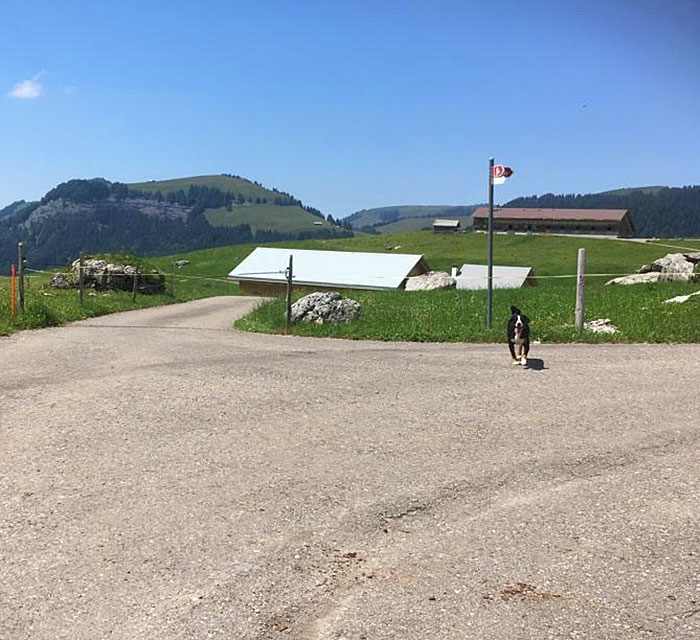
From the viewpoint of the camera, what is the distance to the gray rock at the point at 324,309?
21812 mm

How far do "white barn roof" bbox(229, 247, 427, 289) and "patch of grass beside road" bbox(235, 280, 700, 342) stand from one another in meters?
32.3

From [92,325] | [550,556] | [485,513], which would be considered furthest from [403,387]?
[92,325]

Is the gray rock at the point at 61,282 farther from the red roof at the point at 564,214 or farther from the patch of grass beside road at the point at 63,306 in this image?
the red roof at the point at 564,214

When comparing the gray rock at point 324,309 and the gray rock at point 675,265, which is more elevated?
the gray rock at point 675,265

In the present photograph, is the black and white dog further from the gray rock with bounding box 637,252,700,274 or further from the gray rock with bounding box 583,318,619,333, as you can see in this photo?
the gray rock with bounding box 637,252,700,274

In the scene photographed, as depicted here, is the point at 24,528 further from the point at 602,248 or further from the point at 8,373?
the point at 602,248

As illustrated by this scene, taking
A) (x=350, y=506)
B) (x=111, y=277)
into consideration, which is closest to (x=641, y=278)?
(x=111, y=277)

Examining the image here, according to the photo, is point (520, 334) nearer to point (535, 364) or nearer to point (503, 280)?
point (535, 364)

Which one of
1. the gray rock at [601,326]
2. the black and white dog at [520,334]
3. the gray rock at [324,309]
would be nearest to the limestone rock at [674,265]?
the gray rock at [601,326]

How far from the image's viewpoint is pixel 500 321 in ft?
67.5

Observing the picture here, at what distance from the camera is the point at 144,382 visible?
41.0 feet

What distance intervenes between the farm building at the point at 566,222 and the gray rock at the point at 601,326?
12301 cm

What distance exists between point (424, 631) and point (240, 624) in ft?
4.24

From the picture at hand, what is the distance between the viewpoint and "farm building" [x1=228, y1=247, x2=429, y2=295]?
6097cm
